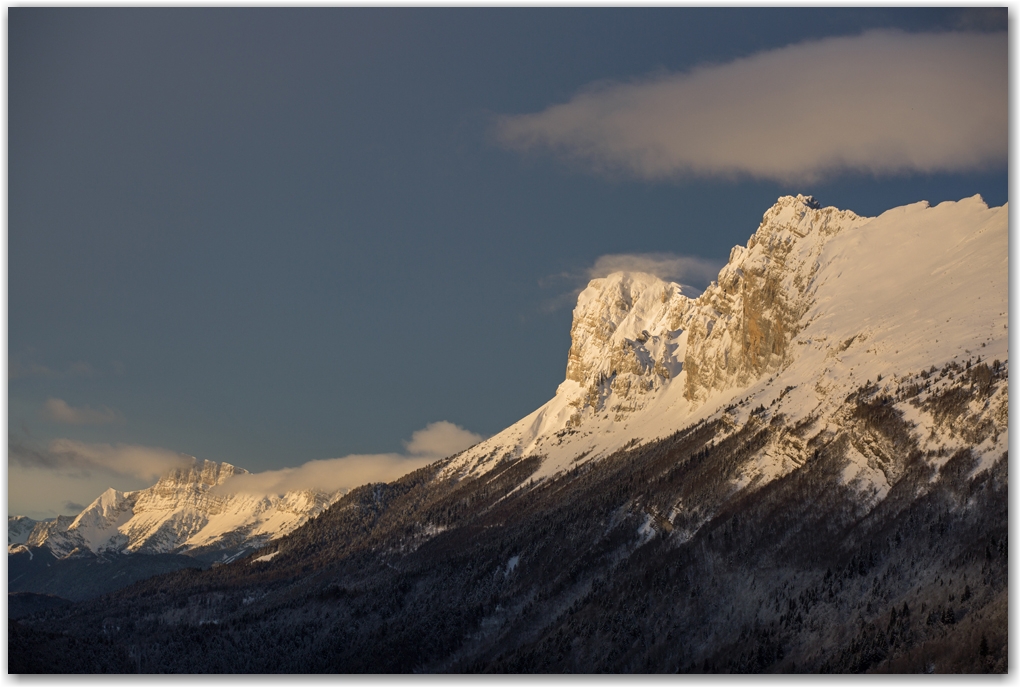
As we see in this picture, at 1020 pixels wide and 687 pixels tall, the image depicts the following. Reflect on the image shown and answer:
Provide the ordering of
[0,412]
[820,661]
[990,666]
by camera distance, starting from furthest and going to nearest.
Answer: [820,661] < [990,666] < [0,412]

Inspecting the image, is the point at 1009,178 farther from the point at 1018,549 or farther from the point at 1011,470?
the point at 1018,549

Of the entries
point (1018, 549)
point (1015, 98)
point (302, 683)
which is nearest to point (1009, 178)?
point (1015, 98)

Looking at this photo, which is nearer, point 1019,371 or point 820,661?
point 1019,371

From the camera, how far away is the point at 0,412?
9838 cm

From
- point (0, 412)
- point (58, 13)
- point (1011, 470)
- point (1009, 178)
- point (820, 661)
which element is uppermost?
point (58, 13)

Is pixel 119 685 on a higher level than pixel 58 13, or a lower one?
lower

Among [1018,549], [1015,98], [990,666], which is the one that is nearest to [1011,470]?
[1018,549]

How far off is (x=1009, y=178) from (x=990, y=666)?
164 feet

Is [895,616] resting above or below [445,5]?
below

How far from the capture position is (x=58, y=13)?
11150 cm

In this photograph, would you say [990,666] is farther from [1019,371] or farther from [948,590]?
[948,590]

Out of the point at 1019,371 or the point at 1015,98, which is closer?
the point at 1015,98

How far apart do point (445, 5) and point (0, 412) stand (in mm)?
51290

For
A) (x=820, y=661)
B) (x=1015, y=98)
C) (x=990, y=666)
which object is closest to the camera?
(x=1015, y=98)
